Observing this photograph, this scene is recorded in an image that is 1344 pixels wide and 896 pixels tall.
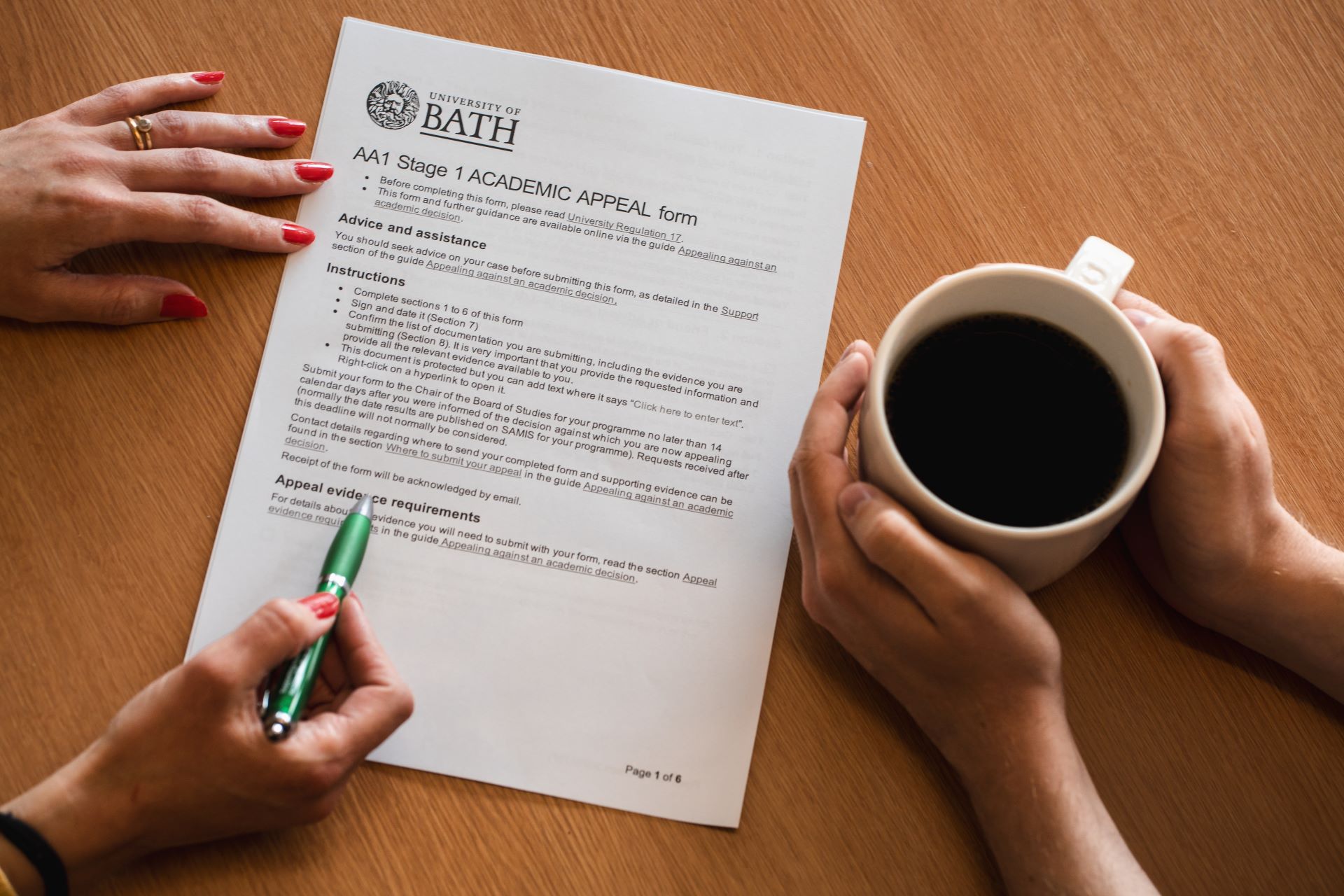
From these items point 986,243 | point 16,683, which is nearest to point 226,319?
point 16,683

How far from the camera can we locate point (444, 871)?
23.5 inches

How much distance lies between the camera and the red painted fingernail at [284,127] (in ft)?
2.23

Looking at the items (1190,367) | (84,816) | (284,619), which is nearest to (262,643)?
(284,619)

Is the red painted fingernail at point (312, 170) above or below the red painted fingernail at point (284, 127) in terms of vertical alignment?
below

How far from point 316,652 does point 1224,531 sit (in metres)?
0.59

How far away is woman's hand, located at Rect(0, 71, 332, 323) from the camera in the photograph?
0.63 metres

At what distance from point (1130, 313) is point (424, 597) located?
53cm

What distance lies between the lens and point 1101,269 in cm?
54

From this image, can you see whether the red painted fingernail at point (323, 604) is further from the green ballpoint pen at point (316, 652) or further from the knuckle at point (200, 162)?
the knuckle at point (200, 162)

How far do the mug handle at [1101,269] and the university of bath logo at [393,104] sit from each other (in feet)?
1.58

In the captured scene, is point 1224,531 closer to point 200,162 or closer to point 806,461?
point 806,461

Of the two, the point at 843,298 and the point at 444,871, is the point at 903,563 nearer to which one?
the point at 843,298

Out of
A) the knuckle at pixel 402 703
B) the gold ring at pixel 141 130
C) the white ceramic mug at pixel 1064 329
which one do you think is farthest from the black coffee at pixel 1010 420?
the gold ring at pixel 141 130

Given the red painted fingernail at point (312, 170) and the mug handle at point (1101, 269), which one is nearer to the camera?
the mug handle at point (1101, 269)
